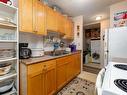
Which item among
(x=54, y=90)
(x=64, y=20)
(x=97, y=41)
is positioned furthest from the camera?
(x=97, y=41)

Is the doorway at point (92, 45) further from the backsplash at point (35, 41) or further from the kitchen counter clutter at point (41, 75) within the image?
the kitchen counter clutter at point (41, 75)

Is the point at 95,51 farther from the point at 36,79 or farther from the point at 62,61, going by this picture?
the point at 36,79

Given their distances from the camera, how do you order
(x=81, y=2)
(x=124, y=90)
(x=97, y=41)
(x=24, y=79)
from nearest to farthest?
(x=124, y=90), (x=24, y=79), (x=81, y=2), (x=97, y=41)

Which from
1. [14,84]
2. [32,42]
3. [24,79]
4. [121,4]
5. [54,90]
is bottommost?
[54,90]

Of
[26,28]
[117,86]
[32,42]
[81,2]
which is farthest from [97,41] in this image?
[117,86]

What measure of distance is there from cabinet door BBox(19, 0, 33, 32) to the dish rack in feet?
0.35

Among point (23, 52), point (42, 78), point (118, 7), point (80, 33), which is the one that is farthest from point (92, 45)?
point (23, 52)

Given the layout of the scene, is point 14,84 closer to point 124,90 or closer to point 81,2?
point 124,90

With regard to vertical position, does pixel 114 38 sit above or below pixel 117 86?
above

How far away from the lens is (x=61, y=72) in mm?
2283

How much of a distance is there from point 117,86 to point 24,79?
1330 mm

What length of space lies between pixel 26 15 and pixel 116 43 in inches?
84.6

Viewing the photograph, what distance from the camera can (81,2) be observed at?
2.61m

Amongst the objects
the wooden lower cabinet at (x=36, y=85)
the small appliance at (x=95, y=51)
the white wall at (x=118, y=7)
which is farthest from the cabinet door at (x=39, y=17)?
the small appliance at (x=95, y=51)
